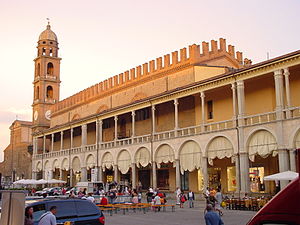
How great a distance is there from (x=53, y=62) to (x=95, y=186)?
130ft

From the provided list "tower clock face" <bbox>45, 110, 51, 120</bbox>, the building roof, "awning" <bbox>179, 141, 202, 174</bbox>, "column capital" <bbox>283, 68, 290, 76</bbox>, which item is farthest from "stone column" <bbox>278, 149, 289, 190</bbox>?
the building roof

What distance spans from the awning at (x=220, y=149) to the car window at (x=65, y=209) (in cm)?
1977

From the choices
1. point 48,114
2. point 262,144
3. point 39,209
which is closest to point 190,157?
point 262,144

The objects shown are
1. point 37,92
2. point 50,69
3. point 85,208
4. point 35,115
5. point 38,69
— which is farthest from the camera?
point 50,69

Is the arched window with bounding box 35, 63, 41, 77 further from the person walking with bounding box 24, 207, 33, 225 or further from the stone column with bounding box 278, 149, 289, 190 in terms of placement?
the person walking with bounding box 24, 207, 33, 225

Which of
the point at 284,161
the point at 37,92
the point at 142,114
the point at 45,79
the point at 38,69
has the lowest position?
the point at 284,161

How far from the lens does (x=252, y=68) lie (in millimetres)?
27875

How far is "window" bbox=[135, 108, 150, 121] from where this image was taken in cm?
4225

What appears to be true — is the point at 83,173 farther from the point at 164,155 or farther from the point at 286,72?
the point at 286,72

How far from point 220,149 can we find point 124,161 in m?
13.4

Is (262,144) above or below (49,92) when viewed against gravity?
below

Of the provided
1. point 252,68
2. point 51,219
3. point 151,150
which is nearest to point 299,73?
point 252,68

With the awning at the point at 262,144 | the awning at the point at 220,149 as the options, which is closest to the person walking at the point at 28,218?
the awning at the point at 262,144

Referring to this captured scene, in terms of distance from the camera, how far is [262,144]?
89.6 feet
